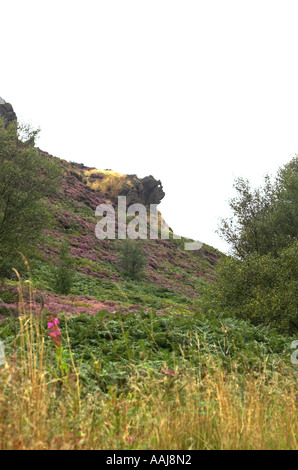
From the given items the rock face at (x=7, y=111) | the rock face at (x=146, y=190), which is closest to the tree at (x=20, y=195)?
the rock face at (x=7, y=111)

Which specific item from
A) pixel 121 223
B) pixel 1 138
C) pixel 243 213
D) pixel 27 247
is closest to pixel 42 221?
pixel 27 247

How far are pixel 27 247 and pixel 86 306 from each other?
5772 millimetres

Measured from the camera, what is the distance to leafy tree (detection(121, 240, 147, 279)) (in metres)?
41.1

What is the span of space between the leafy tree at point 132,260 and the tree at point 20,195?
68.3 feet

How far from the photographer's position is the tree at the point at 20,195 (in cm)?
1870

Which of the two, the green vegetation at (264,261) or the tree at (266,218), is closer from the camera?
the green vegetation at (264,261)

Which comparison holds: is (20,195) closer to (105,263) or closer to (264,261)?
(264,261)

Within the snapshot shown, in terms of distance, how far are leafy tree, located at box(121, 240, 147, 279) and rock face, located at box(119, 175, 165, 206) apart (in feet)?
93.2

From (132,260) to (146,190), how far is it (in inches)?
1403

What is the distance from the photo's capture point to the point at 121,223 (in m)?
58.3

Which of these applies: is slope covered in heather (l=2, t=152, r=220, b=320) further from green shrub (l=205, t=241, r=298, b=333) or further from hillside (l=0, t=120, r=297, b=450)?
green shrub (l=205, t=241, r=298, b=333)

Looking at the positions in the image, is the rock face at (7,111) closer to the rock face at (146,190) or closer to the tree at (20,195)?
the rock face at (146,190)

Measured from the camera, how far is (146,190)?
75.0 metres
